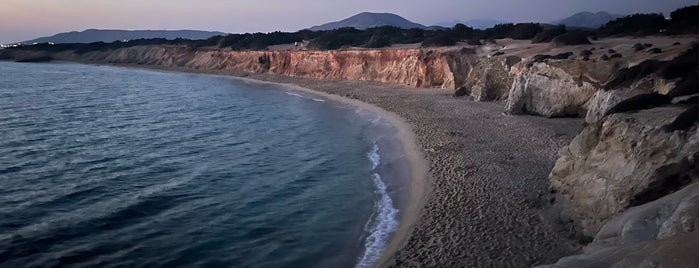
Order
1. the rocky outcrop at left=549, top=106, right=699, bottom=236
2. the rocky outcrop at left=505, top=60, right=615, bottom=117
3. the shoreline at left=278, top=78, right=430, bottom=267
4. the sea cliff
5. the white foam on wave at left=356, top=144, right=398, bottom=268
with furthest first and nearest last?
the rocky outcrop at left=505, top=60, right=615, bottom=117, the shoreline at left=278, top=78, right=430, bottom=267, the white foam on wave at left=356, top=144, right=398, bottom=268, the rocky outcrop at left=549, top=106, right=699, bottom=236, the sea cliff

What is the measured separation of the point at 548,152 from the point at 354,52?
37.6 m

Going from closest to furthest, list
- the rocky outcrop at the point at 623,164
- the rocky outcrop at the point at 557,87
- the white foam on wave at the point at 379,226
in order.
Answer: the rocky outcrop at the point at 623,164
the white foam on wave at the point at 379,226
the rocky outcrop at the point at 557,87

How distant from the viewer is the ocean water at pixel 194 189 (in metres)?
11.7

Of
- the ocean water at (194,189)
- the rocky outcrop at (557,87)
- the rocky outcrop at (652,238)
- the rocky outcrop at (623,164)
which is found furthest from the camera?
the rocky outcrop at (557,87)

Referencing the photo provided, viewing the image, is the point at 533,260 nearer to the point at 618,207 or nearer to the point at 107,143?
the point at 618,207

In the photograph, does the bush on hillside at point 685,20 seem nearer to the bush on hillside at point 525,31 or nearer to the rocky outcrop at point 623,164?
the bush on hillside at point 525,31

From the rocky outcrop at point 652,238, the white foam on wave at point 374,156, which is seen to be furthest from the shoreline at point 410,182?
the rocky outcrop at point 652,238

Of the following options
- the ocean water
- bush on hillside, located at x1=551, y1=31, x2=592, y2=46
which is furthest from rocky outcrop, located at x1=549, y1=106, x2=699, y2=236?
bush on hillside, located at x1=551, y1=31, x2=592, y2=46

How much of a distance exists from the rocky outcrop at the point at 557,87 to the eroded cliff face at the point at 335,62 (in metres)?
13.5

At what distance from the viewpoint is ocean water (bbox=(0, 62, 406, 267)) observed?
38.3ft

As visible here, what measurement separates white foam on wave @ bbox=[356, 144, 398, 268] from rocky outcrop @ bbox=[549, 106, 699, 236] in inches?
181

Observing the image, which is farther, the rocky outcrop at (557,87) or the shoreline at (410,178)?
the rocky outcrop at (557,87)

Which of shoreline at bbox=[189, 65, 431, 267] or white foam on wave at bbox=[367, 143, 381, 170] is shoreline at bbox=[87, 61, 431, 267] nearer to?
shoreline at bbox=[189, 65, 431, 267]

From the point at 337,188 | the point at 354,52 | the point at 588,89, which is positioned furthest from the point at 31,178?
the point at 354,52
